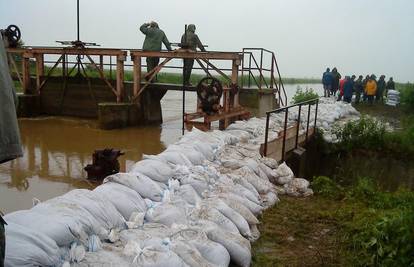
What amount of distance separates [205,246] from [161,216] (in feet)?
1.70

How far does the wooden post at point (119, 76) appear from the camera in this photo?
9828 millimetres

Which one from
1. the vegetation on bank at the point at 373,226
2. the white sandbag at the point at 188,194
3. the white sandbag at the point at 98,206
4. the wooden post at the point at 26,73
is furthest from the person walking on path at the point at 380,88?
the white sandbag at the point at 98,206

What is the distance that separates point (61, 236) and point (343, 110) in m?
11.3

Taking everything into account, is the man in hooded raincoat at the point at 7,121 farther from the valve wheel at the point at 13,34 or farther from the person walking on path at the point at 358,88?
the person walking on path at the point at 358,88

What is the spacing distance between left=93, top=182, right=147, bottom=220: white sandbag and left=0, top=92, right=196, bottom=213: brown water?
1713 mm

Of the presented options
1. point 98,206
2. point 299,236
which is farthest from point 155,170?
point 299,236

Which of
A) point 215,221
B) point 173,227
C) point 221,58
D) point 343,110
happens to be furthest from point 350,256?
point 343,110

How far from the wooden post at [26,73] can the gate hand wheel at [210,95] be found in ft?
18.8

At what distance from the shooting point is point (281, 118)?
9.83 m

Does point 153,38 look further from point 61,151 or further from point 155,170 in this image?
point 155,170

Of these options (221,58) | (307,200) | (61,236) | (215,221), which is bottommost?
(307,200)

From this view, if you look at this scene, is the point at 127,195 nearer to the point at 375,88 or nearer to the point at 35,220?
the point at 35,220

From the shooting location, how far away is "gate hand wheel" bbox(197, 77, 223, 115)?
25.4ft

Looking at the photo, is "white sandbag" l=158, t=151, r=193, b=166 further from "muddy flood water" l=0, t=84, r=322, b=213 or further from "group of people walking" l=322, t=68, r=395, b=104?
"group of people walking" l=322, t=68, r=395, b=104
